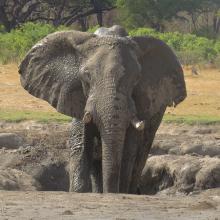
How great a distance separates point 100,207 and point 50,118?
717 cm

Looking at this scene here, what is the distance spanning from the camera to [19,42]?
86.1 ft

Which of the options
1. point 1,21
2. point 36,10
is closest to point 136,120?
point 1,21

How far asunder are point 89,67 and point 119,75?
426 mm

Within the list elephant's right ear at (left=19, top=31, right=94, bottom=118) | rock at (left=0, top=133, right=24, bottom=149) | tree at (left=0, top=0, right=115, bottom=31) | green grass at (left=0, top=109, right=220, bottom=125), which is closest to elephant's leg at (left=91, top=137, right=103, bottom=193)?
elephant's right ear at (left=19, top=31, right=94, bottom=118)

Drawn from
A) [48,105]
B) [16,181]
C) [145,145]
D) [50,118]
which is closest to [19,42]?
[48,105]

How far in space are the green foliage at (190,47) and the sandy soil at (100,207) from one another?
1747cm

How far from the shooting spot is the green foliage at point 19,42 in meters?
24.2

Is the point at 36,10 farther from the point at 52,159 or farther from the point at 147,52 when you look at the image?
the point at 147,52

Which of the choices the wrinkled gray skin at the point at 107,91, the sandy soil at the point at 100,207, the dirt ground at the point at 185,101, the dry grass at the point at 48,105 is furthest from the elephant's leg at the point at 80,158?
the dirt ground at the point at 185,101

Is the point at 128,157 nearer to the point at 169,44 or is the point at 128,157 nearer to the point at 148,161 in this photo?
the point at 148,161

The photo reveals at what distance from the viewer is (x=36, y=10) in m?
40.0

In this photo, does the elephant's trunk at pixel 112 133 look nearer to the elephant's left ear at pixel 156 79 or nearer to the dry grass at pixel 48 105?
the elephant's left ear at pixel 156 79

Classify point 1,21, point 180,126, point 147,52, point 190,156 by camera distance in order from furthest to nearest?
1. point 1,21
2. point 180,126
3. point 190,156
4. point 147,52

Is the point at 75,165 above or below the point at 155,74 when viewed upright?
below
